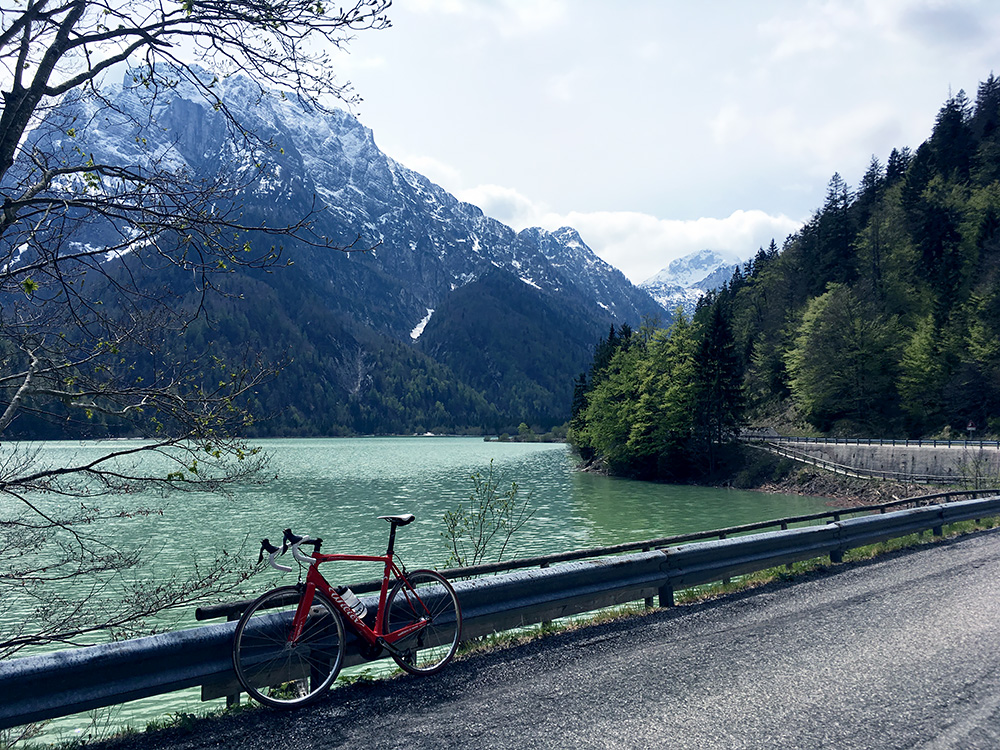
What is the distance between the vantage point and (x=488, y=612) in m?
6.71

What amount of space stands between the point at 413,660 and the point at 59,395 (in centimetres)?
405

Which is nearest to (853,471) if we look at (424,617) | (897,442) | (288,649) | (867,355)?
(897,442)

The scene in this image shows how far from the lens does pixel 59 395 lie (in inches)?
227

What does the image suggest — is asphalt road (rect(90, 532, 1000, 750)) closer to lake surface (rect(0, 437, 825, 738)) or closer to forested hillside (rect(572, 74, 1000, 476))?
lake surface (rect(0, 437, 825, 738))

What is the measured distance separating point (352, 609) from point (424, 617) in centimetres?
82

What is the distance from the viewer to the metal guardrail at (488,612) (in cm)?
444

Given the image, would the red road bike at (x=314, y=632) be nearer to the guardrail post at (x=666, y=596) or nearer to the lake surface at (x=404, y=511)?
the guardrail post at (x=666, y=596)

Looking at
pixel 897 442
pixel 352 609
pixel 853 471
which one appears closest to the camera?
pixel 352 609

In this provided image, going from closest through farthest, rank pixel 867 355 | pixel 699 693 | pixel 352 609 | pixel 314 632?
pixel 699 693, pixel 314 632, pixel 352 609, pixel 867 355

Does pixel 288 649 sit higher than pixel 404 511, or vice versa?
pixel 288 649

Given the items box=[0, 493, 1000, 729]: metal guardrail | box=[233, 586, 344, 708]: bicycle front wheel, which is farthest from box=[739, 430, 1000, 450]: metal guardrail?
box=[233, 586, 344, 708]: bicycle front wheel

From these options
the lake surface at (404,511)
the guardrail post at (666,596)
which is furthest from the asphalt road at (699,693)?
the lake surface at (404,511)

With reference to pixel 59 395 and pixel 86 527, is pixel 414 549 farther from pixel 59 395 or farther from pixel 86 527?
pixel 59 395

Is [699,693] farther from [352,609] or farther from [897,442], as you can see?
[897,442]
